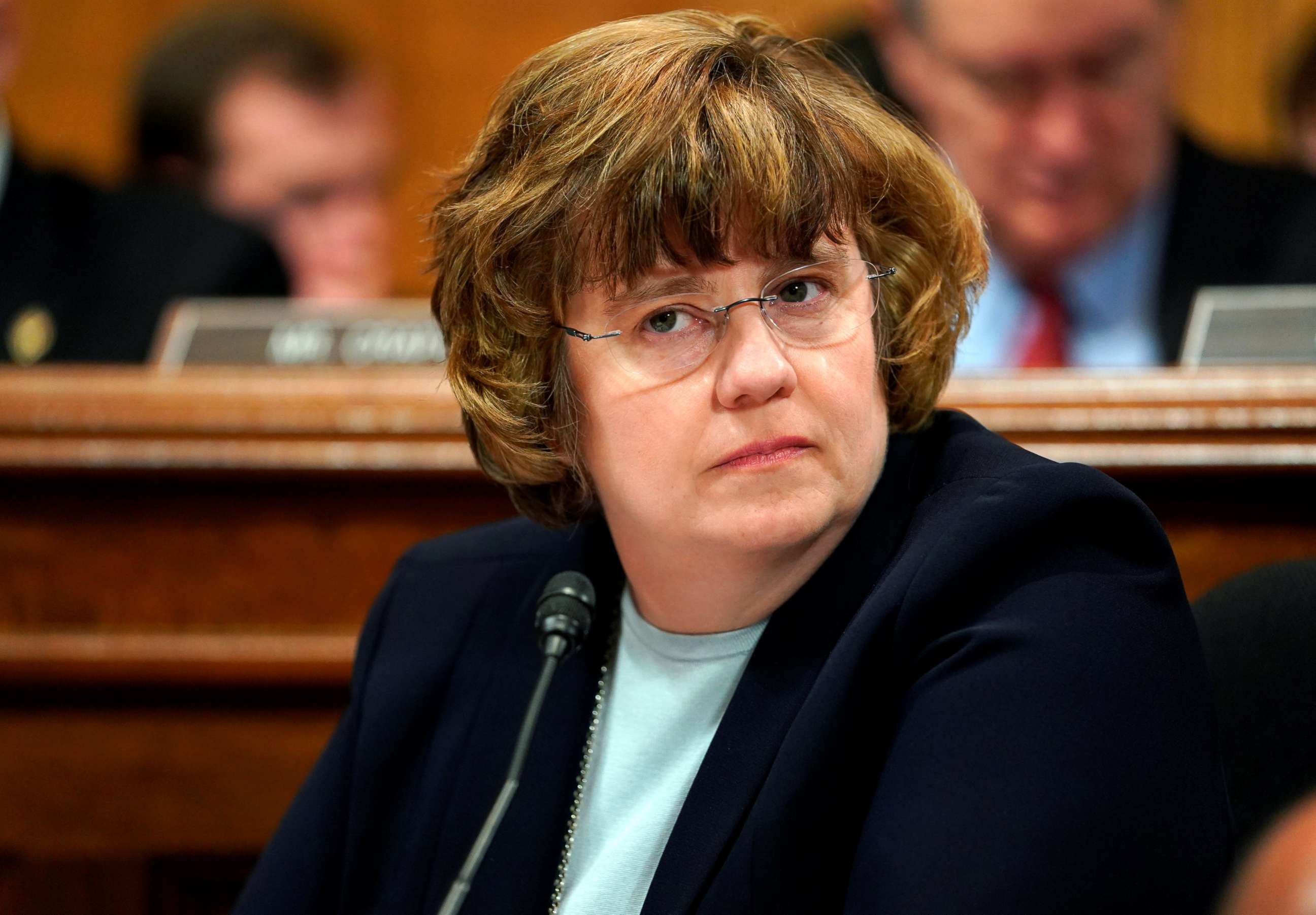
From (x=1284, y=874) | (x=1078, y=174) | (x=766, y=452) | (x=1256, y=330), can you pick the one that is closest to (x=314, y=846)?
(x=766, y=452)

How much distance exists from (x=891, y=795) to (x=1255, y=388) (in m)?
1.28

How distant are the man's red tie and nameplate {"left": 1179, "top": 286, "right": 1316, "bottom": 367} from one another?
0.99 ft

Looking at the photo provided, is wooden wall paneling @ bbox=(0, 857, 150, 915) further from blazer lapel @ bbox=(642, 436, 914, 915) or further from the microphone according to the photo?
blazer lapel @ bbox=(642, 436, 914, 915)

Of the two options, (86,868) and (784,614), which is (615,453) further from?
(86,868)

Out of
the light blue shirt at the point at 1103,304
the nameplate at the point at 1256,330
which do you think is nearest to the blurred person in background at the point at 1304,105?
the light blue shirt at the point at 1103,304

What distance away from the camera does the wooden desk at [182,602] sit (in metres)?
2.25

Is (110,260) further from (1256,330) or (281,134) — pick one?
(1256,330)

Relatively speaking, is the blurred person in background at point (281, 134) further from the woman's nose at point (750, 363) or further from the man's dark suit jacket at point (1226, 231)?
the woman's nose at point (750, 363)

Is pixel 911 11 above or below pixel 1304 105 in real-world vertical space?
above

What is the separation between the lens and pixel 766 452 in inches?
52.4

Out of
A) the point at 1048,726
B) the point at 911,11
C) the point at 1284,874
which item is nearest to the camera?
the point at 1284,874

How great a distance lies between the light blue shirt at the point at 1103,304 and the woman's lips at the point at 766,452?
147cm

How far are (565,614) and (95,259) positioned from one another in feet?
7.05

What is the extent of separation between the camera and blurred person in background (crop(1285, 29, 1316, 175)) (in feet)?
8.95
